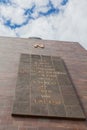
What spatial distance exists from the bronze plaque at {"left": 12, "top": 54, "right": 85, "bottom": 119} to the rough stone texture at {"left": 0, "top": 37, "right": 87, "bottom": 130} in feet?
0.52

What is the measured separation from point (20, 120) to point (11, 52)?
406cm

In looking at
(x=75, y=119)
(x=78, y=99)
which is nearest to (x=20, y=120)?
(x=75, y=119)

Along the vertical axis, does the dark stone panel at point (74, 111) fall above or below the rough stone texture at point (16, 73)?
above

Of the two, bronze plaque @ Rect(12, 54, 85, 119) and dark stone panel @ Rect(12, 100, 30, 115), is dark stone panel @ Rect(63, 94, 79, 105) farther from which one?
dark stone panel @ Rect(12, 100, 30, 115)

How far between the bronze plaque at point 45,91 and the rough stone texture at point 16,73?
0.52 feet

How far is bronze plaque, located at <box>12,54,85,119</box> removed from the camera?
4.82 m

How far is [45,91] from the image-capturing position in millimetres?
5562

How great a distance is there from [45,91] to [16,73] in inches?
54.4

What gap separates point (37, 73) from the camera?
645 centimetres

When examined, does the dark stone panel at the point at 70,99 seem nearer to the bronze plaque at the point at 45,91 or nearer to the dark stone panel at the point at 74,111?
the bronze plaque at the point at 45,91

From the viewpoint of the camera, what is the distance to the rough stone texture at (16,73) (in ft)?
14.7

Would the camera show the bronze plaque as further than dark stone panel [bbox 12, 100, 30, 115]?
Yes

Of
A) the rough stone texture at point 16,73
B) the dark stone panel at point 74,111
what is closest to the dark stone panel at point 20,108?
the rough stone texture at point 16,73

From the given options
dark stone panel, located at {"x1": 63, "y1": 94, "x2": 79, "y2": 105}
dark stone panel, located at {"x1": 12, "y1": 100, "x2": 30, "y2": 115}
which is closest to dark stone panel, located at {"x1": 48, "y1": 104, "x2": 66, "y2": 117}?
dark stone panel, located at {"x1": 63, "y1": 94, "x2": 79, "y2": 105}
